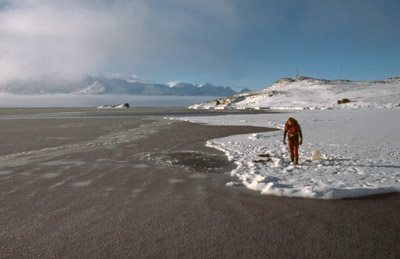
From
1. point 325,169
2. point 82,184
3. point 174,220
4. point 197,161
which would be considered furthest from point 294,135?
point 82,184

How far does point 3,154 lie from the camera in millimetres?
10406

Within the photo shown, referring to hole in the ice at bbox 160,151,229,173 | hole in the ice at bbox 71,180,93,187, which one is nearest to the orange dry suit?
hole in the ice at bbox 160,151,229,173

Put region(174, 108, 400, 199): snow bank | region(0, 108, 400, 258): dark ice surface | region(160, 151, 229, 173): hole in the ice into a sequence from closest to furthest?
region(0, 108, 400, 258): dark ice surface < region(174, 108, 400, 199): snow bank < region(160, 151, 229, 173): hole in the ice

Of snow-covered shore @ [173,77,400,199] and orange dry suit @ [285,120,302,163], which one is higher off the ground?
orange dry suit @ [285,120,302,163]

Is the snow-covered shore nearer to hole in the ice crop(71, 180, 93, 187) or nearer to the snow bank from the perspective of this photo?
the snow bank

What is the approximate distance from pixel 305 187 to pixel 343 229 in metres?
1.79

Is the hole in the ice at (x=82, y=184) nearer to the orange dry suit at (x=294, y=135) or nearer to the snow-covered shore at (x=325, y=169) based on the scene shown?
the snow-covered shore at (x=325, y=169)

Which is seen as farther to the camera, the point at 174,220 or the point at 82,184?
the point at 82,184

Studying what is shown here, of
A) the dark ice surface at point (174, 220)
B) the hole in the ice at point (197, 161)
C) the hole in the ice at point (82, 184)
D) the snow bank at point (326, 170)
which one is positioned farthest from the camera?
the hole in the ice at point (197, 161)

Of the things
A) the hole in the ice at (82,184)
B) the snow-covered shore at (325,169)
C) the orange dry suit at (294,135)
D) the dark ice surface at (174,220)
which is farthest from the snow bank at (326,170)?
the hole in the ice at (82,184)

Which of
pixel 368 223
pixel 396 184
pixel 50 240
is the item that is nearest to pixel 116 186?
pixel 50 240

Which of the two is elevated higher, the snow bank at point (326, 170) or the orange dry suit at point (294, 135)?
the orange dry suit at point (294, 135)

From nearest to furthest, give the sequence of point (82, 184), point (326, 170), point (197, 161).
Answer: point (82, 184) → point (326, 170) → point (197, 161)

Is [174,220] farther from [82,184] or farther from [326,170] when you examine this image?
[326,170]
